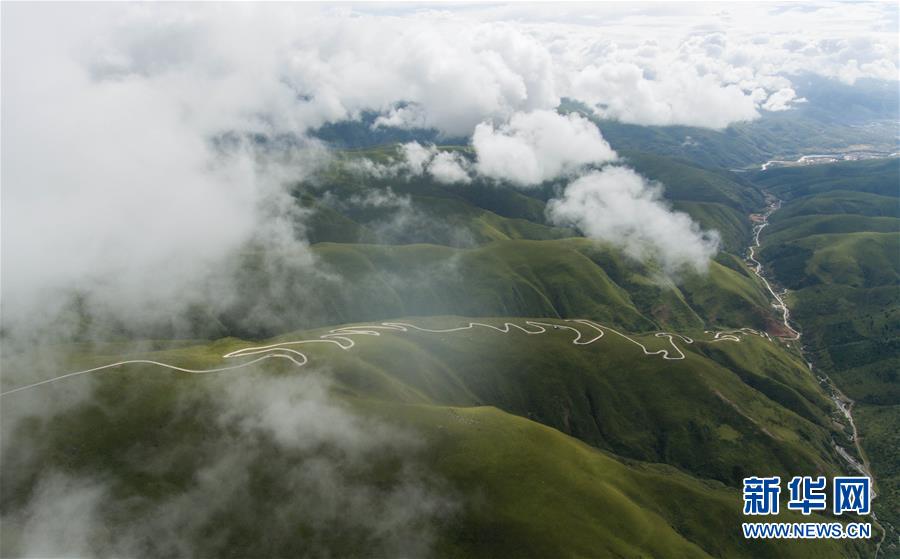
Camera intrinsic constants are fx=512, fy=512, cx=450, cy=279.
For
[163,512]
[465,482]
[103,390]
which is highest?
[103,390]

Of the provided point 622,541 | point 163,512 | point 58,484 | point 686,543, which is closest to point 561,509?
point 622,541

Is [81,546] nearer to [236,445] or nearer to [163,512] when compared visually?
[163,512]

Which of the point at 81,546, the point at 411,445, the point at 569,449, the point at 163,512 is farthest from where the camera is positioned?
the point at 569,449

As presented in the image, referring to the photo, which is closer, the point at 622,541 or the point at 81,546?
the point at 81,546

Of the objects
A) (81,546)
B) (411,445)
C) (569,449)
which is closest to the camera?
(81,546)

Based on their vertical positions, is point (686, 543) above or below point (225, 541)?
below

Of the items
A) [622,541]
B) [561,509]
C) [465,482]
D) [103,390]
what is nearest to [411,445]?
[465,482]

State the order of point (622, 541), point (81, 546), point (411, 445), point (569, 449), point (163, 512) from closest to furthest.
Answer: point (81, 546)
point (163, 512)
point (622, 541)
point (411, 445)
point (569, 449)

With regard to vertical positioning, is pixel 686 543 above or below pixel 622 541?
below

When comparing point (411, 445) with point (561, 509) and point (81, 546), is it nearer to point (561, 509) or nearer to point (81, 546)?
point (561, 509)
